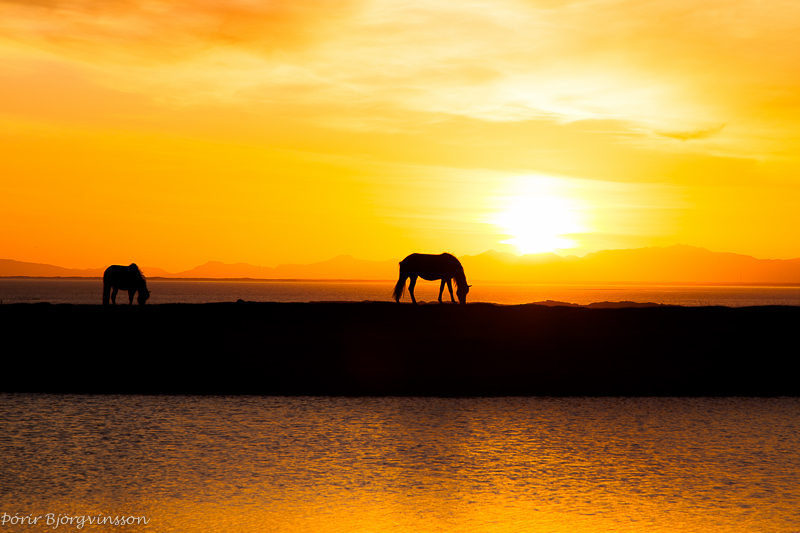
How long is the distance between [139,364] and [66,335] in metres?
4.49

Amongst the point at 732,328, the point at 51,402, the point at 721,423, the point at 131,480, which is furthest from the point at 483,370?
the point at 131,480

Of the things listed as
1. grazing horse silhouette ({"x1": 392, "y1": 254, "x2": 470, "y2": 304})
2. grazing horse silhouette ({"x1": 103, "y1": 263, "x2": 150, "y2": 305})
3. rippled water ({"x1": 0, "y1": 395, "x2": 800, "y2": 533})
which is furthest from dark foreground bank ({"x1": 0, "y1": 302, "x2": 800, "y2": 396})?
grazing horse silhouette ({"x1": 103, "y1": 263, "x2": 150, "y2": 305})

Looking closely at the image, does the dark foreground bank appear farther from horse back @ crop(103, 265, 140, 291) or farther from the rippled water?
horse back @ crop(103, 265, 140, 291)

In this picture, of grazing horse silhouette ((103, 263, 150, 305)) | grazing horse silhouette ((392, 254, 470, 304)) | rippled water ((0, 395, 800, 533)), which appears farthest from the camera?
grazing horse silhouette ((103, 263, 150, 305))

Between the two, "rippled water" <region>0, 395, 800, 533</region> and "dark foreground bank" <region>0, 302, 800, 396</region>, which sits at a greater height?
"dark foreground bank" <region>0, 302, 800, 396</region>

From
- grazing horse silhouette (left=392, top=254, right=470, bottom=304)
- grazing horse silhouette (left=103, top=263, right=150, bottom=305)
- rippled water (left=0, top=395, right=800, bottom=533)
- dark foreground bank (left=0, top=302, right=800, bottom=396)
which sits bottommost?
Answer: rippled water (left=0, top=395, right=800, bottom=533)

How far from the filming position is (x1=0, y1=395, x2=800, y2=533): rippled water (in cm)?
1068

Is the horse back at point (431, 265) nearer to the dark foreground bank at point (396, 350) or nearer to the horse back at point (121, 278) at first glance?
the dark foreground bank at point (396, 350)

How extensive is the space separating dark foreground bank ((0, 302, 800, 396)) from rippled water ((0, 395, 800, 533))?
3858 mm

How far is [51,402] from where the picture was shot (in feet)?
71.1

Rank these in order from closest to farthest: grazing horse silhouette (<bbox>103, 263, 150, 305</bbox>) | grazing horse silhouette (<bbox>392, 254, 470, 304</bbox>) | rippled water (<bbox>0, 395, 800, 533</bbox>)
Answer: rippled water (<bbox>0, 395, 800, 533</bbox>)
grazing horse silhouette (<bbox>392, 254, 470, 304</bbox>)
grazing horse silhouette (<bbox>103, 263, 150, 305</bbox>)

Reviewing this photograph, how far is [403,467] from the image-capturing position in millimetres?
13633

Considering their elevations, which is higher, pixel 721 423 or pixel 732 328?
pixel 732 328

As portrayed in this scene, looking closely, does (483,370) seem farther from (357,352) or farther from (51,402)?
(51,402)
